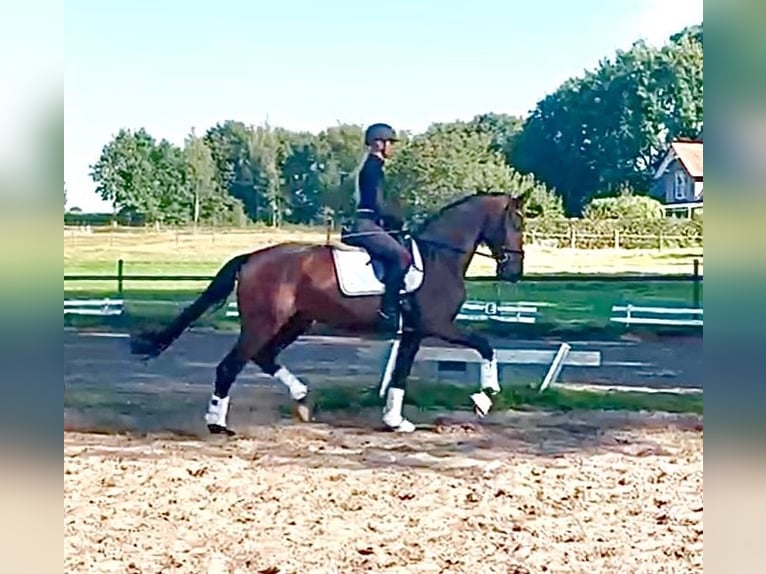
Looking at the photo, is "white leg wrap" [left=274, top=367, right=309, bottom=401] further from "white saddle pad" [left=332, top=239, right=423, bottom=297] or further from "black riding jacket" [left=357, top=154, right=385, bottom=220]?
"black riding jacket" [left=357, top=154, right=385, bottom=220]

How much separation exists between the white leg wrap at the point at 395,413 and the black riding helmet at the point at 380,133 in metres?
0.84

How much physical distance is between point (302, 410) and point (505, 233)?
3.00 ft

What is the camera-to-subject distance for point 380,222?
423 centimetres

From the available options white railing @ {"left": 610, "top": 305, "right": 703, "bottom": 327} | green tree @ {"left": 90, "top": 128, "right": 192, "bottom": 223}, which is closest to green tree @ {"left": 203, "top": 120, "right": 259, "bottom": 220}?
green tree @ {"left": 90, "top": 128, "right": 192, "bottom": 223}

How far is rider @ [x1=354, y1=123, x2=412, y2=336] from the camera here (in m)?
4.18

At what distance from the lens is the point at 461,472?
4176 mm

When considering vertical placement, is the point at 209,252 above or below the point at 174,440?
above

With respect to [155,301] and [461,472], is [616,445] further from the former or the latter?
[155,301]

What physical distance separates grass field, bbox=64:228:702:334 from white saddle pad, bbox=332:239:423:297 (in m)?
0.10

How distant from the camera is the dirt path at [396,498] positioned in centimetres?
394

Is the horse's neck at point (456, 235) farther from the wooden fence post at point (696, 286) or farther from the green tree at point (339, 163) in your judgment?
the wooden fence post at point (696, 286)

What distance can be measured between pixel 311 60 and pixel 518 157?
756 mm
